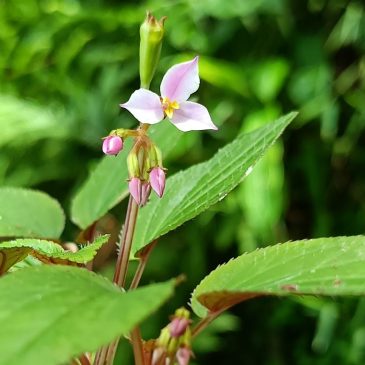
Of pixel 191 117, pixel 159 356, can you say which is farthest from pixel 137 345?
pixel 191 117

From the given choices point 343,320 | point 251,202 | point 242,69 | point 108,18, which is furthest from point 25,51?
point 343,320

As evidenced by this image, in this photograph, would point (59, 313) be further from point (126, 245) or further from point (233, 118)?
point (233, 118)

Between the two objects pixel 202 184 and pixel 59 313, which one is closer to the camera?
pixel 59 313

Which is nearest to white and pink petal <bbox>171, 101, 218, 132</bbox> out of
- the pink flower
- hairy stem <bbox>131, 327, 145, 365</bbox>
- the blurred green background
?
the pink flower

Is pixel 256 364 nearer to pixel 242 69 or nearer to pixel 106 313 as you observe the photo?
pixel 242 69

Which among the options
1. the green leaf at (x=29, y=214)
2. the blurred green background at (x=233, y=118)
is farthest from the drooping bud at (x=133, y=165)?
the blurred green background at (x=233, y=118)

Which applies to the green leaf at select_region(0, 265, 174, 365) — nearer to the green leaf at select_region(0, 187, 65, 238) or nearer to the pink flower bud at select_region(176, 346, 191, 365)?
the pink flower bud at select_region(176, 346, 191, 365)

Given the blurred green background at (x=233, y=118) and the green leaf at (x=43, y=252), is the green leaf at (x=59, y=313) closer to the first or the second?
the green leaf at (x=43, y=252)
